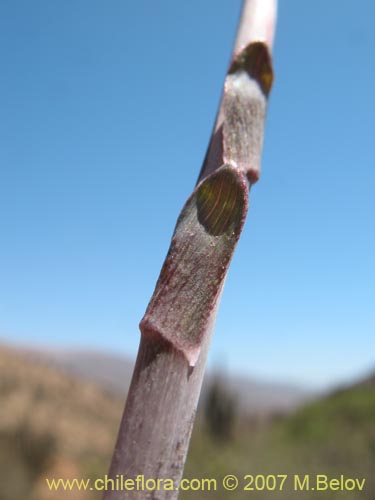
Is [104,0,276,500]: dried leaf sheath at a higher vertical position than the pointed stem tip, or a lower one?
lower

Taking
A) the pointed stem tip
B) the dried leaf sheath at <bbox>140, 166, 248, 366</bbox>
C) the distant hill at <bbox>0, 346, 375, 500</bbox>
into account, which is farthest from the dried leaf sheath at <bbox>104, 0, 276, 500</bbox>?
the distant hill at <bbox>0, 346, 375, 500</bbox>

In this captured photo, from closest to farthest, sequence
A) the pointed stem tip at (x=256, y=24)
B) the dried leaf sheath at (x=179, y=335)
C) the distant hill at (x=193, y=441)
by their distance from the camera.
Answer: the dried leaf sheath at (x=179, y=335) → the pointed stem tip at (x=256, y=24) → the distant hill at (x=193, y=441)

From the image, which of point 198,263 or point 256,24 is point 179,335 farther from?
point 256,24

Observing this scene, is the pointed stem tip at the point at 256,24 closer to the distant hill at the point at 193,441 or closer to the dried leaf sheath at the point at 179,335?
the dried leaf sheath at the point at 179,335

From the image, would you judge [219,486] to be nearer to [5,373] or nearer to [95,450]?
[95,450]

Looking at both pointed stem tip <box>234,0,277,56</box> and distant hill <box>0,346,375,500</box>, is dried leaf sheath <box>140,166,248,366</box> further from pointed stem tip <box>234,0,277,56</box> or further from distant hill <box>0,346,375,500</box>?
distant hill <box>0,346,375,500</box>

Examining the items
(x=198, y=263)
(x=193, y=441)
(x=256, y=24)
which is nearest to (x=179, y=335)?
(x=198, y=263)

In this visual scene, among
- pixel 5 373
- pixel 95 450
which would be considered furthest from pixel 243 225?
pixel 5 373

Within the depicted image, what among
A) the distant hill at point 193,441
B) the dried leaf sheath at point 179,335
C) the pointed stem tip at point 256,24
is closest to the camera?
the dried leaf sheath at point 179,335

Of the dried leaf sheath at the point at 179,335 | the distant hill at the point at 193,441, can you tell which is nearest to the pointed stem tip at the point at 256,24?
the dried leaf sheath at the point at 179,335
